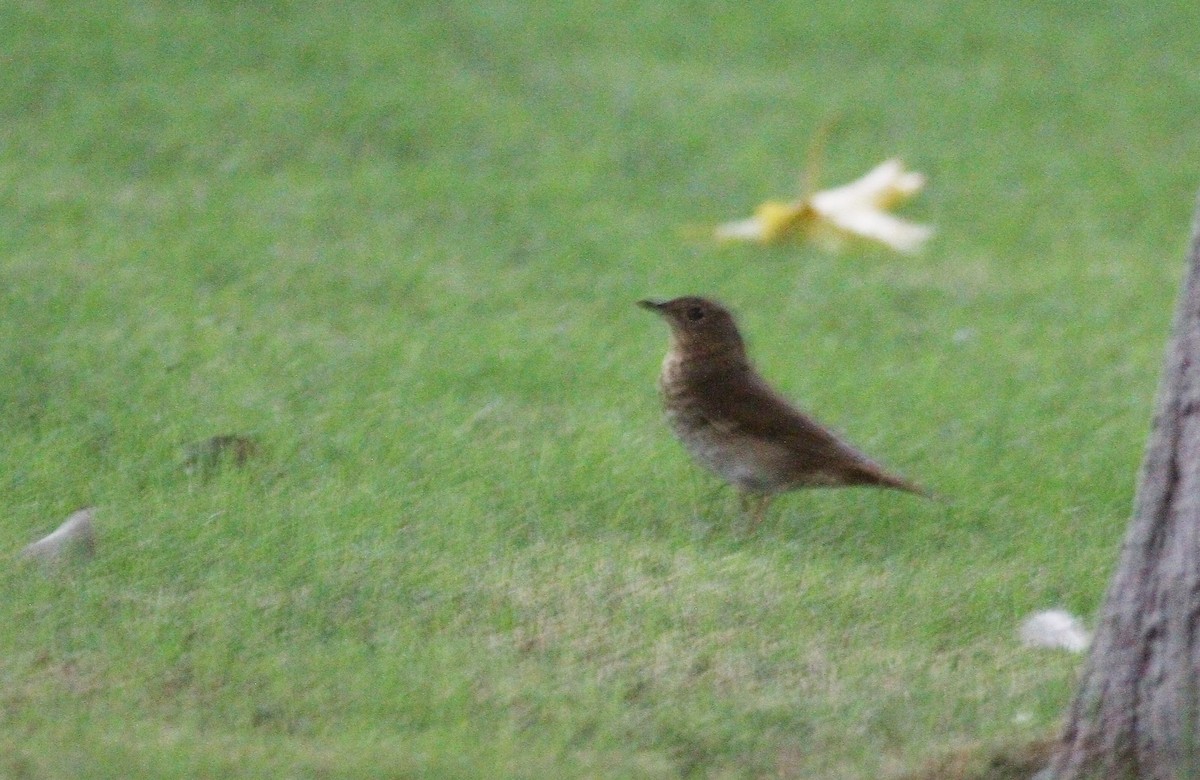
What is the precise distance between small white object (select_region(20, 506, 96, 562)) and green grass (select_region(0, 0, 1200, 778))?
104 millimetres

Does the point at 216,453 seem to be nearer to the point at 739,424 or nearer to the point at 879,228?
the point at 739,424

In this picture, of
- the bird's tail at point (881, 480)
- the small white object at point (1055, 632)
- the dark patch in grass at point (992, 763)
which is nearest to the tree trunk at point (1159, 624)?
the dark patch in grass at point (992, 763)

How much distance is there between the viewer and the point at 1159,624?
399 cm

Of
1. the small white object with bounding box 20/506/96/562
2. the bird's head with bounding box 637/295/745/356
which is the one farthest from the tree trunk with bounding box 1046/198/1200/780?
the small white object with bounding box 20/506/96/562

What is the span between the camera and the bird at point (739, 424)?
19.4 ft

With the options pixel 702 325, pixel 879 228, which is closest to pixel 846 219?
pixel 879 228

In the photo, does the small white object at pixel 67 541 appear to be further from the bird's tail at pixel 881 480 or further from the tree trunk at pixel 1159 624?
the tree trunk at pixel 1159 624

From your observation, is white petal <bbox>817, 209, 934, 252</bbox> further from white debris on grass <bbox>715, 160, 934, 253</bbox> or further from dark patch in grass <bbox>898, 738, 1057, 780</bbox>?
dark patch in grass <bbox>898, 738, 1057, 780</bbox>

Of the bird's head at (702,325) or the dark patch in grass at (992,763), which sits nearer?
the dark patch in grass at (992,763)

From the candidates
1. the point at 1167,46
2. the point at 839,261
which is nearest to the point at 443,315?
the point at 839,261

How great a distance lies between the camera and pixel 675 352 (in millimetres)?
6211

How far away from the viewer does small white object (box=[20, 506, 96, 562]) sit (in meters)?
5.05

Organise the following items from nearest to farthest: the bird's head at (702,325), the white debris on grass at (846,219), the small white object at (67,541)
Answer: the small white object at (67,541), the bird's head at (702,325), the white debris on grass at (846,219)

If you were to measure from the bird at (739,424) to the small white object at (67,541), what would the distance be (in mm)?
1807
